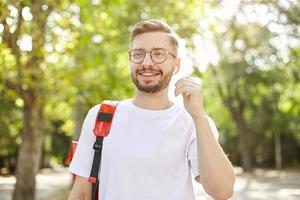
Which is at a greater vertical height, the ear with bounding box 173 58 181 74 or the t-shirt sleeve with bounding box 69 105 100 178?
the ear with bounding box 173 58 181 74

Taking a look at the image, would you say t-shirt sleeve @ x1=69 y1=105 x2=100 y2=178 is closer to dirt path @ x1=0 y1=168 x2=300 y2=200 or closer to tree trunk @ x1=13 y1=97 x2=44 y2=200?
tree trunk @ x1=13 y1=97 x2=44 y2=200

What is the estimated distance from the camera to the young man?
9.15 ft

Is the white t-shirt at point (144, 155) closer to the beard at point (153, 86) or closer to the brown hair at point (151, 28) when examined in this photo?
the beard at point (153, 86)

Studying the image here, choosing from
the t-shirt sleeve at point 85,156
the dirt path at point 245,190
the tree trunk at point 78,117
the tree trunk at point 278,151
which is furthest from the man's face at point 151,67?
the tree trunk at point 278,151

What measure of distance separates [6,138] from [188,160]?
34477mm

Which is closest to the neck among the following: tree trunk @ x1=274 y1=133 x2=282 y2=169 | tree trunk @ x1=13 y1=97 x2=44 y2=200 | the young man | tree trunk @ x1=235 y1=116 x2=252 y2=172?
the young man

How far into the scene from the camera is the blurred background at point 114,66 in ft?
37.3

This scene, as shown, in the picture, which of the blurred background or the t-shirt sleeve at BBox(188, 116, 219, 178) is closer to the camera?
the t-shirt sleeve at BBox(188, 116, 219, 178)

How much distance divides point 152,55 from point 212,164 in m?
0.71

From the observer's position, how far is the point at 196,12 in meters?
16.5

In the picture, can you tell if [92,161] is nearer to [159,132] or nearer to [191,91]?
[159,132]

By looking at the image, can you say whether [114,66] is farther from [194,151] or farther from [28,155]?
[194,151]

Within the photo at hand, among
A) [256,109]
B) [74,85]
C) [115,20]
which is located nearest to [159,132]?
[74,85]

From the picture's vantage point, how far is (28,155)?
45.3 ft
